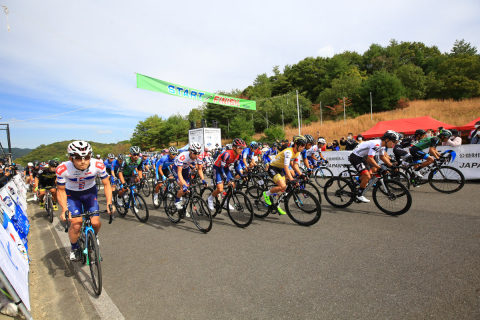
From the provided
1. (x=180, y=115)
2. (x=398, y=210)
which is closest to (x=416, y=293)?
(x=398, y=210)

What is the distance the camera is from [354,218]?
17.5ft

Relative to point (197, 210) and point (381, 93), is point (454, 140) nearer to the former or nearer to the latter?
point (197, 210)

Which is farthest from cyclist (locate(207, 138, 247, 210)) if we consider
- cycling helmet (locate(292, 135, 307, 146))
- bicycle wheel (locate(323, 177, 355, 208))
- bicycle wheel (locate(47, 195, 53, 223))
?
bicycle wheel (locate(47, 195, 53, 223))

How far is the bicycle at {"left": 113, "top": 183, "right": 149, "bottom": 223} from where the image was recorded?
20.9 ft

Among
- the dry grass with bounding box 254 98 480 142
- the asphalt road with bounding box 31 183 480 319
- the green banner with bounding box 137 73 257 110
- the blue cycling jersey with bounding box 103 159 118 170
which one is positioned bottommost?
the asphalt road with bounding box 31 183 480 319

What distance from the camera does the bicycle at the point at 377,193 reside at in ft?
17.0

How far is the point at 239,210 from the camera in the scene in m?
5.57

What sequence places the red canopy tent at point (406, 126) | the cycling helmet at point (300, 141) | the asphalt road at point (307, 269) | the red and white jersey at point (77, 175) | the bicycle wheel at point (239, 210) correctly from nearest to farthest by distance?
the asphalt road at point (307, 269)
the red and white jersey at point (77, 175)
the bicycle wheel at point (239, 210)
the cycling helmet at point (300, 141)
the red canopy tent at point (406, 126)

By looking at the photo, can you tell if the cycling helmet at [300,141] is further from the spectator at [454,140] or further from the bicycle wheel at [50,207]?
the bicycle wheel at [50,207]

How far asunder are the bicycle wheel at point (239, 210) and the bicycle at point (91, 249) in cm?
276

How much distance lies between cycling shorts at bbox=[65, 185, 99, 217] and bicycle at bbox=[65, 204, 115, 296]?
0.77 feet

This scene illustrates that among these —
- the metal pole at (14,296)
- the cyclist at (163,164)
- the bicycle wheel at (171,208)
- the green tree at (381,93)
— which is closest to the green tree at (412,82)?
the green tree at (381,93)

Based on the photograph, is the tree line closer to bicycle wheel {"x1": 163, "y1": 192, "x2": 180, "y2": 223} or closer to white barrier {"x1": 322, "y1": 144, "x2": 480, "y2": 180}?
white barrier {"x1": 322, "y1": 144, "x2": 480, "y2": 180}

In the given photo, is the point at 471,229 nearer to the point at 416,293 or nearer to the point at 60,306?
the point at 416,293
